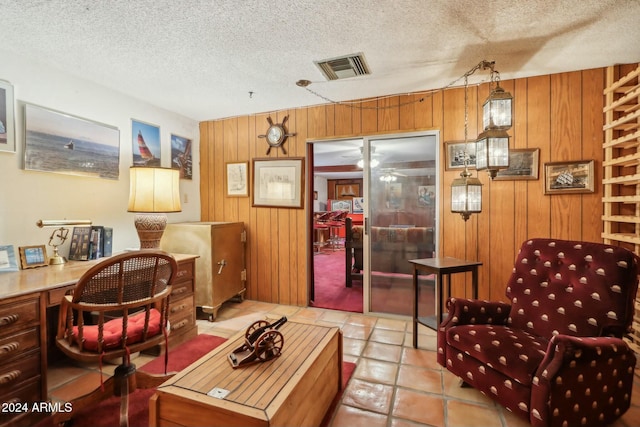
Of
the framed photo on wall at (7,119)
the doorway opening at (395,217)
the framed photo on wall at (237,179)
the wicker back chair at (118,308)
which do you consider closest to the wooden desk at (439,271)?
the doorway opening at (395,217)

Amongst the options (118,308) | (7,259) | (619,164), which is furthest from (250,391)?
(619,164)

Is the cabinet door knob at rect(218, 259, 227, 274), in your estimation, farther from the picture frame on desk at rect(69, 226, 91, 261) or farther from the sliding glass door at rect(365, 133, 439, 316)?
the sliding glass door at rect(365, 133, 439, 316)

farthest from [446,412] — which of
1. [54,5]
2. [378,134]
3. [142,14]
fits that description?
[54,5]

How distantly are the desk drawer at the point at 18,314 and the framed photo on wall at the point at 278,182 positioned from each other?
2333 millimetres

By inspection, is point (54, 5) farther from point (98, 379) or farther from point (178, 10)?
point (98, 379)

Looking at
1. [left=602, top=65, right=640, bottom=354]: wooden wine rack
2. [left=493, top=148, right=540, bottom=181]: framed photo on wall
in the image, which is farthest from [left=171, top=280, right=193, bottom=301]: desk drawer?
[left=602, top=65, right=640, bottom=354]: wooden wine rack

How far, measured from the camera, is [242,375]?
1371 millimetres

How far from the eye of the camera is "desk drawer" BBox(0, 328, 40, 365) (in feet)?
5.10

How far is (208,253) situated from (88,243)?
1012 millimetres

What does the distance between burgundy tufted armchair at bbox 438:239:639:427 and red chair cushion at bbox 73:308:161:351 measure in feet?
6.06

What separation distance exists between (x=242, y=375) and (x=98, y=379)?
1457 millimetres

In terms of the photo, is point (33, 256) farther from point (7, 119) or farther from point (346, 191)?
point (346, 191)

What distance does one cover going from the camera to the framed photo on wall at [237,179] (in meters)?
3.79

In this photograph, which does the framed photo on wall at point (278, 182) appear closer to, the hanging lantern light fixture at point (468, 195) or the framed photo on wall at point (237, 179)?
the framed photo on wall at point (237, 179)
